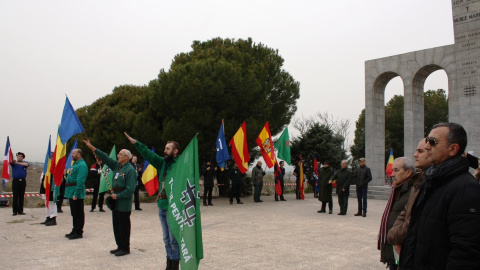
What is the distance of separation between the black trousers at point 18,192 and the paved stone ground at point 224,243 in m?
0.42

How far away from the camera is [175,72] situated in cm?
1777

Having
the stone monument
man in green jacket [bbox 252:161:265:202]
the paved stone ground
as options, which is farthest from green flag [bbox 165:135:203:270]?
the stone monument

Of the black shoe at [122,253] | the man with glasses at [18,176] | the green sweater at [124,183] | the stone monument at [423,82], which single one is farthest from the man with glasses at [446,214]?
the stone monument at [423,82]

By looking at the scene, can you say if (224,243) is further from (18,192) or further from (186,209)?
(18,192)

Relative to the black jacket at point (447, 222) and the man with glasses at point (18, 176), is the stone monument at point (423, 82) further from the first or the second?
the man with glasses at point (18, 176)

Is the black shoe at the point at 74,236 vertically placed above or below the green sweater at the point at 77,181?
below

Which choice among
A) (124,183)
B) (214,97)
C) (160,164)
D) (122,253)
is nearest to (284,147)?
(214,97)

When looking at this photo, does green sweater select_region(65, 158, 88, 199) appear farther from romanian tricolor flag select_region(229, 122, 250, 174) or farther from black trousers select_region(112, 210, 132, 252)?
romanian tricolor flag select_region(229, 122, 250, 174)

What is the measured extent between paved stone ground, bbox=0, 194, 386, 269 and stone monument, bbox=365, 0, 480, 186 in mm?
8888

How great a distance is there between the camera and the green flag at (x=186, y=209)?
4.52 meters

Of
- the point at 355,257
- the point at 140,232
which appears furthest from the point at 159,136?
the point at 355,257

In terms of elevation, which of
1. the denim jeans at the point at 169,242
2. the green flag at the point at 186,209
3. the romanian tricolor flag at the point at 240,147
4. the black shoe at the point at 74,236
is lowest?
the black shoe at the point at 74,236

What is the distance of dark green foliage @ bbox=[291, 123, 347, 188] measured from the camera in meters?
24.0

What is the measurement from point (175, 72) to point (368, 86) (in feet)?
36.8
